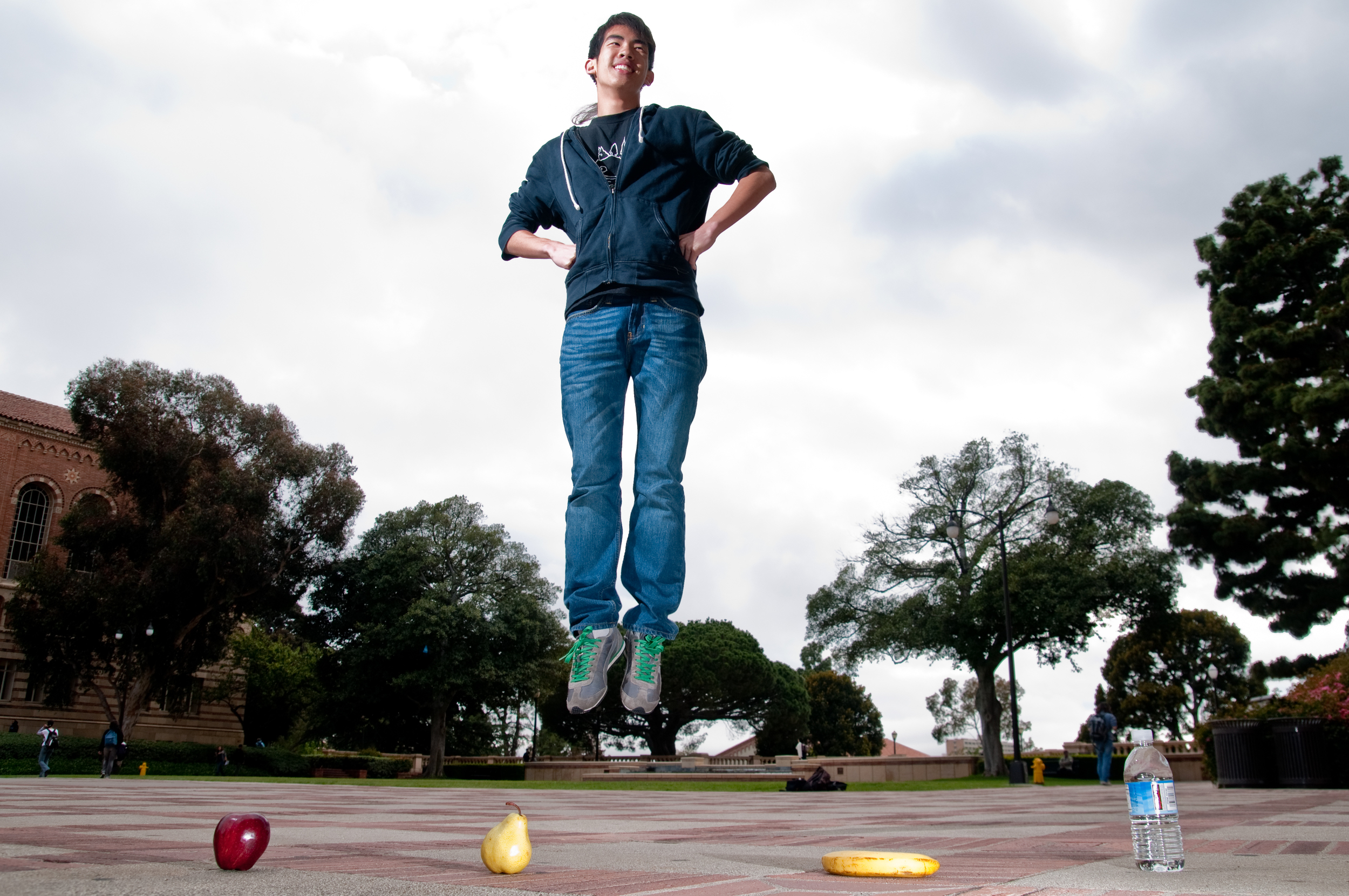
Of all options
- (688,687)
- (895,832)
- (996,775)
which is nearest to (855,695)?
(688,687)

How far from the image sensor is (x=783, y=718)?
54.8 metres

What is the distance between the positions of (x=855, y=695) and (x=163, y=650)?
55138 millimetres

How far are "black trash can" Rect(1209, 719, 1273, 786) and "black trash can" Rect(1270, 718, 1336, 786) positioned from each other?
0.25 metres

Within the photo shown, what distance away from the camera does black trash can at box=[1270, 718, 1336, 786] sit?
13477 mm

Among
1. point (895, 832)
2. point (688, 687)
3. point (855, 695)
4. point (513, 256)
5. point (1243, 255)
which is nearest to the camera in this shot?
point (513, 256)

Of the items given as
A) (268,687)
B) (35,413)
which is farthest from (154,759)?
(35,413)

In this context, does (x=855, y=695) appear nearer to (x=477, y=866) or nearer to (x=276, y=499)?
(x=276, y=499)

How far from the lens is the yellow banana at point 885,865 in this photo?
6.59 feet

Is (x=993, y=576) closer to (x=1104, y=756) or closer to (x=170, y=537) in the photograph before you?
(x=1104, y=756)

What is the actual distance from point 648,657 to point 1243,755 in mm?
15417

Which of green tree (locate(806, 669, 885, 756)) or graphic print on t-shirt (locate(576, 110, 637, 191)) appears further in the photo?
green tree (locate(806, 669, 885, 756))

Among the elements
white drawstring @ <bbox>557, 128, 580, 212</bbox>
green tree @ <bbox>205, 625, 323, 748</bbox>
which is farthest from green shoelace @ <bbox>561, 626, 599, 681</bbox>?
green tree @ <bbox>205, 625, 323, 748</bbox>

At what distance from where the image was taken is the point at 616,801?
342 inches

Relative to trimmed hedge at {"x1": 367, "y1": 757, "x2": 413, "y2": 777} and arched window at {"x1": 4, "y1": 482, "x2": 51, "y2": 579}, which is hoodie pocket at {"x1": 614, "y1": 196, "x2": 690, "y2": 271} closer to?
trimmed hedge at {"x1": 367, "y1": 757, "x2": 413, "y2": 777}
